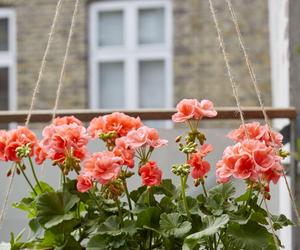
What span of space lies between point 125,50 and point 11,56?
3.81 ft

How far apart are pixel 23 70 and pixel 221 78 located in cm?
194

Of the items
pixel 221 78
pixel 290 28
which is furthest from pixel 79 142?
pixel 221 78

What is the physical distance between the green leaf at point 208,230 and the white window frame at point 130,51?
638 cm

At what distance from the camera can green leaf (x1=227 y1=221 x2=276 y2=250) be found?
1.40m

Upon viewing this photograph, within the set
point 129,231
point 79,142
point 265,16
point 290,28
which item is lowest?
point 129,231

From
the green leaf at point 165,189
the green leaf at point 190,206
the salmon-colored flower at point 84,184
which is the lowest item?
the green leaf at point 190,206

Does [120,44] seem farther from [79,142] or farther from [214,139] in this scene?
[79,142]

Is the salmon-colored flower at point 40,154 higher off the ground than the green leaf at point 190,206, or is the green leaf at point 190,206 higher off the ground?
the salmon-colored flower at point 40,154

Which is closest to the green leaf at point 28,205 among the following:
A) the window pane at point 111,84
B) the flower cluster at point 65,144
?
the flower cluster at point 65,144

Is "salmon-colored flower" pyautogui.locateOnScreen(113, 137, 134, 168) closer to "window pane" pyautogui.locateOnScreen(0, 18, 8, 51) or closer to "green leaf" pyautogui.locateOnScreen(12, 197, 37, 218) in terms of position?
"green leaf" pyautogui.locateOnScreen(12, 197, 37, 218)

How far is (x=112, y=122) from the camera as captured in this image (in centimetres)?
155

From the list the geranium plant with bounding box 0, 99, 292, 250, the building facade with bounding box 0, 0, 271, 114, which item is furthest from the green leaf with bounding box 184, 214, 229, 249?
the building facade with bounding box 0, 0, 271, 114

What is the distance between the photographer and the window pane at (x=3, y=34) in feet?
27.0

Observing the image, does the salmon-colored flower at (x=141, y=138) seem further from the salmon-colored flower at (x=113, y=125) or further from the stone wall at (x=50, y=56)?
the stone wall at (x=50, y=56)
